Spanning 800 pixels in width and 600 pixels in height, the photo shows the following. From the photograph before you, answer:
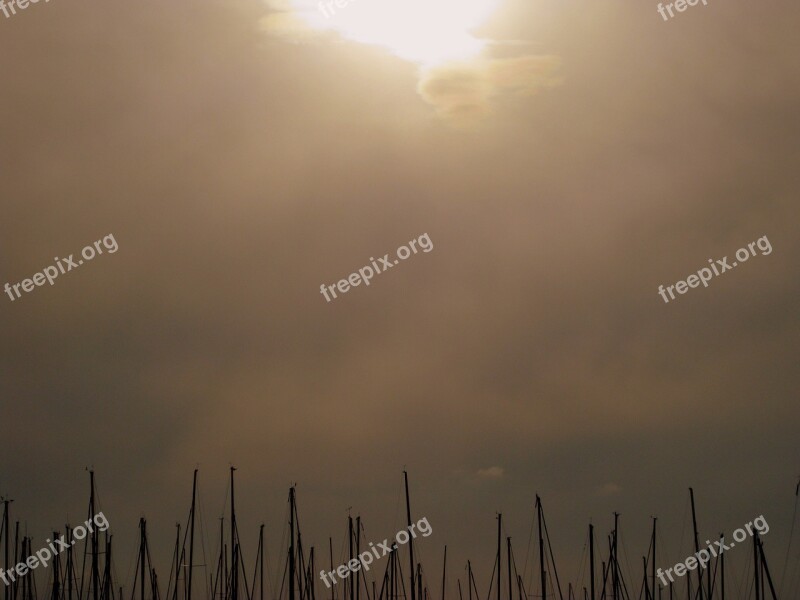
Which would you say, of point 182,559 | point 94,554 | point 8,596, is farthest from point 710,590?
point 8,596

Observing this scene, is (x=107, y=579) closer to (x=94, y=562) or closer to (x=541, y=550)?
(x=94, y=562)

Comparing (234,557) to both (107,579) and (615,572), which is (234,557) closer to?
(107,579)

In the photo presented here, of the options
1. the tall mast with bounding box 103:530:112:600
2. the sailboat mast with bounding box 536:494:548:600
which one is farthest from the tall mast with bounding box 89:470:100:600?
the sailboat mast with bounding box 536:494:548:600

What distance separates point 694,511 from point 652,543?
16.1 ft

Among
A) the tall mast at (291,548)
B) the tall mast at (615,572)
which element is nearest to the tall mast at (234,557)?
the tall mast at (291,548)

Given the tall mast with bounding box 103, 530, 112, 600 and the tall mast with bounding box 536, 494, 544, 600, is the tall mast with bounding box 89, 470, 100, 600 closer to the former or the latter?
the tall mast with bounding box 103, 530, 112, 600

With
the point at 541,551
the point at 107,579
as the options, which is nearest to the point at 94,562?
the point at 107,579

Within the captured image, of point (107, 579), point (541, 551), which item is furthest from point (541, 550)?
point (107, 579)

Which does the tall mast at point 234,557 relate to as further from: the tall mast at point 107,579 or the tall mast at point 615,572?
the tall mast at point 615,572

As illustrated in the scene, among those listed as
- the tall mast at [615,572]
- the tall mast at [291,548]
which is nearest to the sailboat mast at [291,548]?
the tall mast at [291,548]

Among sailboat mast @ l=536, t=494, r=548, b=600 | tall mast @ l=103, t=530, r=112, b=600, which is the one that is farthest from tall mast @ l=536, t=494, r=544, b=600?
tall mast @ l=103, t=530, r=112, b=600

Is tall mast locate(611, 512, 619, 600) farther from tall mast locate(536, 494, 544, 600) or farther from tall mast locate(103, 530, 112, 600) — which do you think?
tall mast locate(103, 530, 112, 600)

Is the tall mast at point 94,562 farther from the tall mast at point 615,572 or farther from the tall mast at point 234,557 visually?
the tall mast at point 615,572

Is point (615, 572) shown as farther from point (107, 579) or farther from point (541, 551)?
point (107, 579)
